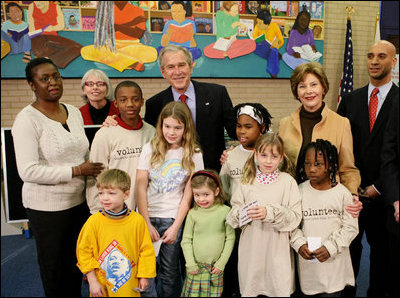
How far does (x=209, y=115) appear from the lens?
7.68 ft

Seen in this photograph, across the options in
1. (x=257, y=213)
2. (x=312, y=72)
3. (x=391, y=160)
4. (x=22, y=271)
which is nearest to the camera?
(x=391, y=160)

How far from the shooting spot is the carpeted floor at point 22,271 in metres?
2.68

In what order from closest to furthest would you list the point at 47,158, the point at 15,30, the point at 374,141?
the point at 47,158
the point at 374,141
the point at 15,30

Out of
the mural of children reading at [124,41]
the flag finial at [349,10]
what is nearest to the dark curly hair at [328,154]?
the mural of children reading at [124,41]

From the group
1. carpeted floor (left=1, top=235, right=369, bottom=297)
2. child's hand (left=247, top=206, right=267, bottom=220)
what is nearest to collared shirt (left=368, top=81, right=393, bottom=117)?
child's hand (left=247, top=206, right=267, bottom=220)

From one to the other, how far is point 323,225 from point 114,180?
4.21 ft

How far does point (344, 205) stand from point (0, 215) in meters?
3.90

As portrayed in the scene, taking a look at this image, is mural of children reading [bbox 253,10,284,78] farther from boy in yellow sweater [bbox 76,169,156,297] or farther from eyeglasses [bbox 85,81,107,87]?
boy in yellow sweater [bbox 76,169,156,297]

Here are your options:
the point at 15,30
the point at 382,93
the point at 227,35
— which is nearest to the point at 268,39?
the point at 227,35

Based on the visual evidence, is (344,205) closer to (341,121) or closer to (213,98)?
(341,121)

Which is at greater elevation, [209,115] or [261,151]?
[209,115]

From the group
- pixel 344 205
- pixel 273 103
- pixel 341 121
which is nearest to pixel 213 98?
pixel 341 121

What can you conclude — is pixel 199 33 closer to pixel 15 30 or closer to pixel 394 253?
pixel 15 30

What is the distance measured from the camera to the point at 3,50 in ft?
13.2
